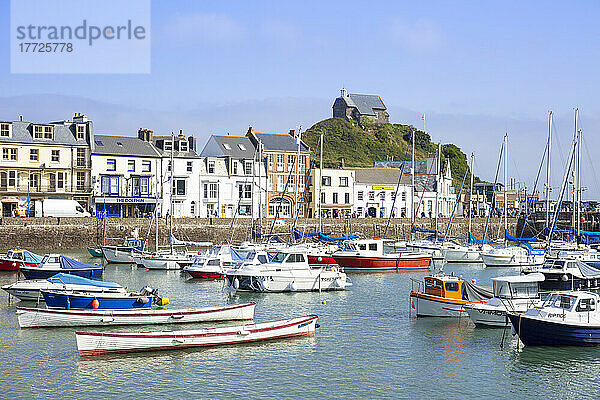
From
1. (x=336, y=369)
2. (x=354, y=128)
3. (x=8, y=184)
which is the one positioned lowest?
(x=336, y=369)

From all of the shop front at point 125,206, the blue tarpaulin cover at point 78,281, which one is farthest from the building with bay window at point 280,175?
the blue tarpaulin cover at point 78,281

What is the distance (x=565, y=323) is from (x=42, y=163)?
205ft

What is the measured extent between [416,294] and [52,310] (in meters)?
16.1

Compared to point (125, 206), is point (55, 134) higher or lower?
higher

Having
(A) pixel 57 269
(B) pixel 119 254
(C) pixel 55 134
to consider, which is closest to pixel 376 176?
(C) pixel 55 134

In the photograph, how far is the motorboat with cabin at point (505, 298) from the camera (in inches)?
1244

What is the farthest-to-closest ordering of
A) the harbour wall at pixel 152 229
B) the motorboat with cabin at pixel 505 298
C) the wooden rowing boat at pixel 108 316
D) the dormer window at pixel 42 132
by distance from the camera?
the dormer window at pixel 42 132, the harbour wall at pixel 152 229, the motorboat with cabin at pixel 505 298, the wooden rowing boat at pixel 108 316

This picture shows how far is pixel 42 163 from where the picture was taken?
77750 millimetres

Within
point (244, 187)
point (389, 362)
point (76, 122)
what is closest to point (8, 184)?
point (76, 122)

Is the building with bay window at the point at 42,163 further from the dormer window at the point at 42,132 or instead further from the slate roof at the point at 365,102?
the slate roof at the point at 365,102

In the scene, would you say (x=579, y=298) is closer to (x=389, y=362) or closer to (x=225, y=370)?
(x=389, y=362)

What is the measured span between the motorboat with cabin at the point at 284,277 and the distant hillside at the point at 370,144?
341ft

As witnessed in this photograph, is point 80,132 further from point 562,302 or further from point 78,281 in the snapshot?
point 562,302

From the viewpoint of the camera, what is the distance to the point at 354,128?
162375 mm
